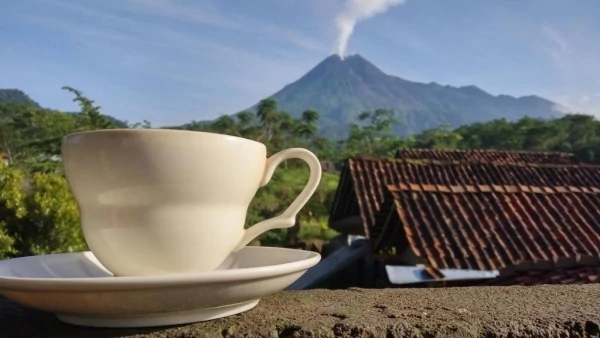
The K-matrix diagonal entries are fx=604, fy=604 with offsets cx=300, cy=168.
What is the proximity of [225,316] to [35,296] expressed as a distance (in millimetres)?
198

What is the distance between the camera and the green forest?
16.1 ft

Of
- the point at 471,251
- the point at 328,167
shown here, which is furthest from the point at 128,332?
the point at 328,167

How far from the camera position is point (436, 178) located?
845 cm

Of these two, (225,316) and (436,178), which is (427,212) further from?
(225,316)

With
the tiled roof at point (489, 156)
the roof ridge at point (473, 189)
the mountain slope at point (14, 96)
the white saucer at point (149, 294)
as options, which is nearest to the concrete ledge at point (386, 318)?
the white saucer at point (149, 294)

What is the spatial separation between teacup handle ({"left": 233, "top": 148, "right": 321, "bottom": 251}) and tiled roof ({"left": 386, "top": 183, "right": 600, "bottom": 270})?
3.75m

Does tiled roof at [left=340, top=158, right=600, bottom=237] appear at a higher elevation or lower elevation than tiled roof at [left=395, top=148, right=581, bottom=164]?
lower

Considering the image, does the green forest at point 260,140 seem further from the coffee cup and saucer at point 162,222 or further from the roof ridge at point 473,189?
the roof ridge at point 473,189

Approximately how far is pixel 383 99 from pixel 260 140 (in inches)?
3796

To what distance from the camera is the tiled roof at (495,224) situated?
449 cm

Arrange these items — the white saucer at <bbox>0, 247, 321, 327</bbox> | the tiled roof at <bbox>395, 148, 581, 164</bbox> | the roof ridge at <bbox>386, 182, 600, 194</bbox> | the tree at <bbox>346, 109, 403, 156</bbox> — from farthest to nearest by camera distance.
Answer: the tree at <bbox>346, 109, 403, 156</bbox> → the tiled roof at <bbox>395, 148, 581, 164</bbox> → the roof ridge at <bbox>386, 182, 600, 194</bbox> → the white saucer at <bbox>0, 247, 321, 327</bbox>

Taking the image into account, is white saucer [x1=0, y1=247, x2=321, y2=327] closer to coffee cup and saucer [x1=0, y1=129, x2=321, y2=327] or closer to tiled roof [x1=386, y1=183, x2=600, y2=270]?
coffee cup and saucer [x1=0, y1=129, x2=321, y2=327]

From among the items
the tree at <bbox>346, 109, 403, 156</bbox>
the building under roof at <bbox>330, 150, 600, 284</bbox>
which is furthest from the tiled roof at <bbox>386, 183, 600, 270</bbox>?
the tree at <bbox>346, 109, 403, 156</bbox>

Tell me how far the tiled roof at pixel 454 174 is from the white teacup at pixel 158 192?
7435mm
